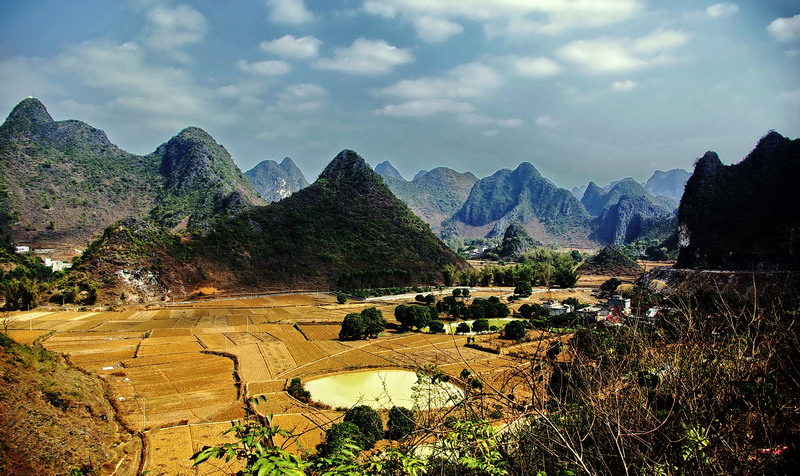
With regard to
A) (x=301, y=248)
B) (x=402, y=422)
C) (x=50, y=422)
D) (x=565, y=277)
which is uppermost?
(x=301, y=248)

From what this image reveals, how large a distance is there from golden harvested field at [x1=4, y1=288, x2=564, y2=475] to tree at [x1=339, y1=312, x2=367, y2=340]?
2.87 feet

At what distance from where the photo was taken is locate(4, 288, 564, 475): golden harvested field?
16531 mm

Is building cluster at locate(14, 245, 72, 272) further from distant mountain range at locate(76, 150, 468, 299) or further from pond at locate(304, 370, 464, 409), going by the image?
pond at locate(304, 370, 464, 409)

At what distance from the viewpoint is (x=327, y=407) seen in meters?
19.2

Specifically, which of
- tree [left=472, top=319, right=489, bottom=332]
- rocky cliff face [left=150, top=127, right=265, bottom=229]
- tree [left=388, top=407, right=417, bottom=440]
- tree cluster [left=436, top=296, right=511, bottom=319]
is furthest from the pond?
rocky cliff face [left=150, top=127, right=265, bottom=229]

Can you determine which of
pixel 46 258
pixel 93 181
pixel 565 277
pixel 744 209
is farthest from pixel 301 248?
pixel 93 181

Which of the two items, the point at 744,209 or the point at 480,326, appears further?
the point at 744,209

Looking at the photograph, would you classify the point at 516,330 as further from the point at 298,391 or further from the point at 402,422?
the point at 402,422

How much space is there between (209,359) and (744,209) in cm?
7283

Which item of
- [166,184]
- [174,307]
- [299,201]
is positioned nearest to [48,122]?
[166,184]

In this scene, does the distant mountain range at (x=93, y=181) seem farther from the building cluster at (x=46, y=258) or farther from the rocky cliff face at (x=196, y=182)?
the building cluster at (x=46, y=258)

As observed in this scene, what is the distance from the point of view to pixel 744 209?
59.2 metres

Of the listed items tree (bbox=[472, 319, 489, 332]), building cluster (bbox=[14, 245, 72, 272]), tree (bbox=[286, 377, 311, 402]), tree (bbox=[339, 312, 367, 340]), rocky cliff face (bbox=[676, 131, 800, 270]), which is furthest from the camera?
building cluster (bbox=[14, 245, 72, 272])

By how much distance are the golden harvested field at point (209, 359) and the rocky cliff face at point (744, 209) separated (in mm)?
41266
